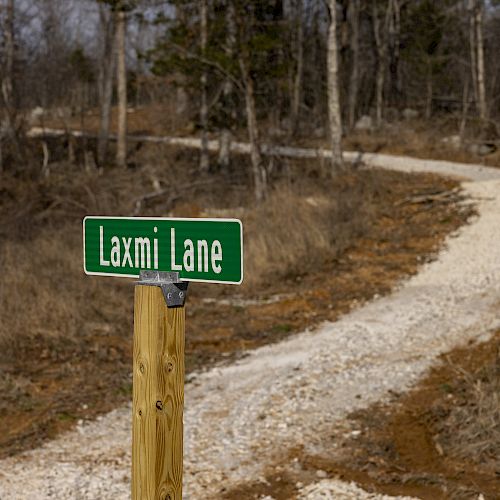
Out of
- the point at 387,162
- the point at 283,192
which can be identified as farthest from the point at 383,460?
the point at 387,162

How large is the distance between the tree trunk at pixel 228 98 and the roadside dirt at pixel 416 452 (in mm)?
12180

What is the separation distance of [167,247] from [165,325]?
0.26 metres

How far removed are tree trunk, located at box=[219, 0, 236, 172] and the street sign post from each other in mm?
14680

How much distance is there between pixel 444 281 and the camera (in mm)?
10703

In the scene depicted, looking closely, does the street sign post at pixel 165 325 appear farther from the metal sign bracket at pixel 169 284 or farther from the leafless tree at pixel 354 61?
the leafless tree at pixel 354 61

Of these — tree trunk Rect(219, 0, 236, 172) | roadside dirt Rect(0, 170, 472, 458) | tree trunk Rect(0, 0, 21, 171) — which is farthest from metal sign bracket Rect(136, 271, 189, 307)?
tree trunk Rect(0, 0, 21, 171)

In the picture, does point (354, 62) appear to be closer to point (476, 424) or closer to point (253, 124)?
point (253, 124)

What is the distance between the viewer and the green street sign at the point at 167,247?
2.52 meters

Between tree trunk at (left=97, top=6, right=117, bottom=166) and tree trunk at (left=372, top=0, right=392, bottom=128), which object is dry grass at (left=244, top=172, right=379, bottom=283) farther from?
tree trunk at (left=372, top=0, right=392, bottom=128)

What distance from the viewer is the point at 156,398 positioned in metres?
2.58

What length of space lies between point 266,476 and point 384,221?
986cm

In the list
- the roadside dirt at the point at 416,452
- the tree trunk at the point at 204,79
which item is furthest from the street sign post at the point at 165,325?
the tree trunk at the point at 204,79

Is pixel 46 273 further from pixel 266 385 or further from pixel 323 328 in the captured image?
pixel 266 385

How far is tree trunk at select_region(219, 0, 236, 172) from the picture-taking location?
17062 millimetres
